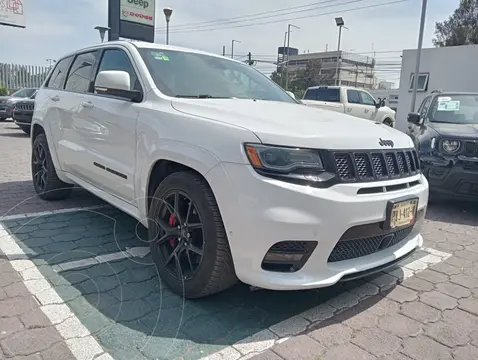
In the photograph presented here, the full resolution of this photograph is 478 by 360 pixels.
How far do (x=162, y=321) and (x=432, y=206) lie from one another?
4.58 meters

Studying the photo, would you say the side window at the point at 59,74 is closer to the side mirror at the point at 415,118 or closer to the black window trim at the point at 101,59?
the black window trim at the point at 101,59

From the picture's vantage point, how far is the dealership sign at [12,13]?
28.5 m

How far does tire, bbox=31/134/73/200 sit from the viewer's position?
15.9 ft

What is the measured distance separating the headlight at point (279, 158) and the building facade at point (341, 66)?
1909 inches

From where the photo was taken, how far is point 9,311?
2.48 m

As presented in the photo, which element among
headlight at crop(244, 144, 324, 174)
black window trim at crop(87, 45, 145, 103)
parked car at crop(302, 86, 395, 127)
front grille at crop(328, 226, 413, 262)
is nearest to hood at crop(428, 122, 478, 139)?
front grille at crop(328, 226, 413, 262)

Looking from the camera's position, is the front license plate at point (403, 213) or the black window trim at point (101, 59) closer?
the front license plate at point (403, 213)

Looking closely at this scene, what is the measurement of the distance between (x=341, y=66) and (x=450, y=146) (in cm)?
4622

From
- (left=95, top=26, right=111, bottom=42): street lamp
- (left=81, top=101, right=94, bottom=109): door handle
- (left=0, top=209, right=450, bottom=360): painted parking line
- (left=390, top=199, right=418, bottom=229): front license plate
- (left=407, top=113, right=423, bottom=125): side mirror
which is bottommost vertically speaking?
(left=0, top=209, right=450, bottom=360): painted parking line

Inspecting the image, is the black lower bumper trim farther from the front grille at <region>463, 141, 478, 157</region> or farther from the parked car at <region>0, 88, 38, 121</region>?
the parked car at <region>0, 88, 38, 121</region>

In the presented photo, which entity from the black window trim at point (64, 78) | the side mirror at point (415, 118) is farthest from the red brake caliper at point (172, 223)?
the side mirror at point (415, 118)

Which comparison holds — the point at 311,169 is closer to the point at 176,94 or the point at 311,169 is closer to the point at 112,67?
the point at 176,94

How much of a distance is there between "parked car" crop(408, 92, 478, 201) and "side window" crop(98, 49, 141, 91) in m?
3.91

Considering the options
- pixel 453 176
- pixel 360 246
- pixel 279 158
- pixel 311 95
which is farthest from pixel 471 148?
pixel 311 95
